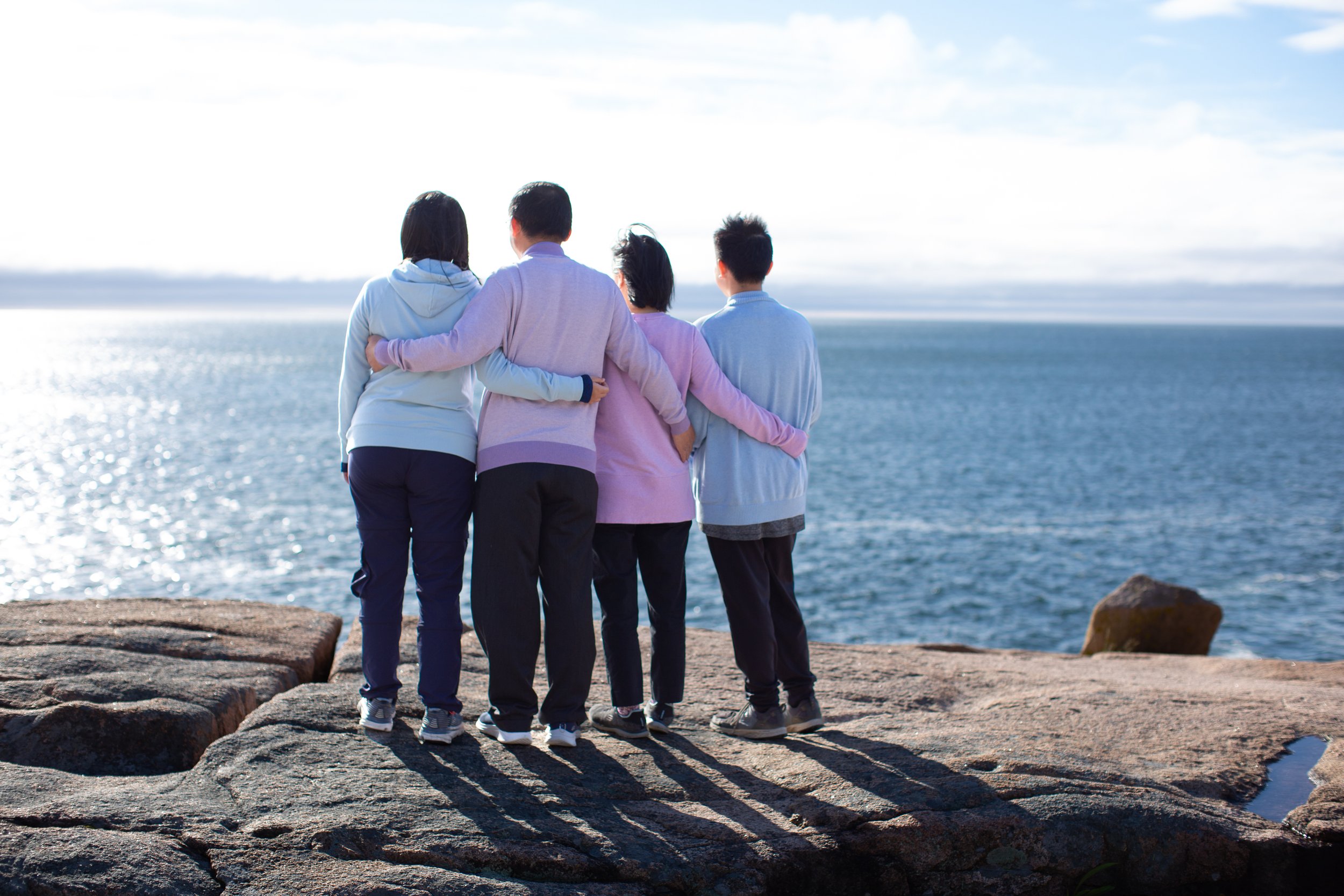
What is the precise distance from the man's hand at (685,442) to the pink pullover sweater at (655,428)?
0.08 feet

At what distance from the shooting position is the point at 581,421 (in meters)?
3.87

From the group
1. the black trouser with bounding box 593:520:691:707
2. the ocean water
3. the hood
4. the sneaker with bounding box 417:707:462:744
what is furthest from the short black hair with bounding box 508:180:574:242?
the ocean water

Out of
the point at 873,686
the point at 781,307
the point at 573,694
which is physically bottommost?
the point at 873,686

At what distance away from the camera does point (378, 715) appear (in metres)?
4.06

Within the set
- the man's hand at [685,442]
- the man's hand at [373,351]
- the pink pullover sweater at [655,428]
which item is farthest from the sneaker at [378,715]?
the man's hand at [685,442]

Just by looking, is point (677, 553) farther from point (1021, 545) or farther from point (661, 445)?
point (1021, 545)

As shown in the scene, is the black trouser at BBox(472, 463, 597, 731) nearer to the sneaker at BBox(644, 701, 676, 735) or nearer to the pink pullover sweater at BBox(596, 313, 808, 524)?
the pink pullover sweater at BBox(596, 313, 808, 524)

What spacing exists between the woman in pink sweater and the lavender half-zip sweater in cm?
20

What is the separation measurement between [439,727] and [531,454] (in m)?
1.17

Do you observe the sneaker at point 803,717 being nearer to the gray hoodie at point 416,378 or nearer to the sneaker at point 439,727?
the sneaker at point 439,727

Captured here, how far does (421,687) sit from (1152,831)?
2802 millimetres

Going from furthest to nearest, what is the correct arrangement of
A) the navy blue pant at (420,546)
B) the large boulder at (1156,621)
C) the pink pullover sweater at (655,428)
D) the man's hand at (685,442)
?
the large boulder at (1156,621) → the man's hand at (685,442) → the pink pullover sweater at (655,428) → the navy blue pant at (420,546)

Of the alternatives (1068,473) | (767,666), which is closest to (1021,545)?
(1068,473)

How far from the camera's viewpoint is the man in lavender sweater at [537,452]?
148 inches
